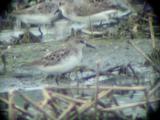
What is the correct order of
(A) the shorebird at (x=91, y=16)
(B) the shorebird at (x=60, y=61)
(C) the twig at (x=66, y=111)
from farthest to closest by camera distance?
1. (A) the shorebird at (x=91, y=16)
2. (B) the shorebird at (x=60, y=61)
3. (C) the twig at (x=66, y=111)

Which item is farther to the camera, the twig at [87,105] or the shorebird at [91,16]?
the shorebird at [91,16]

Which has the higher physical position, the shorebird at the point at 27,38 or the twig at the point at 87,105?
the shorebird at the point at 27,38

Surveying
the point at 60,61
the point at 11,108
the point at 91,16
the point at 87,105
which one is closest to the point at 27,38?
the point at 91,16

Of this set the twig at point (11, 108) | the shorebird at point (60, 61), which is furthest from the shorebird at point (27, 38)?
the twig at point (11, 108)

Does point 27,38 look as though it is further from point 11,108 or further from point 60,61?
point 11,108

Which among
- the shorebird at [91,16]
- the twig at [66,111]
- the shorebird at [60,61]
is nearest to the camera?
the twig at [66,111]

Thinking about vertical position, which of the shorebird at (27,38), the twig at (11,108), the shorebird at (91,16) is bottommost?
the twig at (11,108)

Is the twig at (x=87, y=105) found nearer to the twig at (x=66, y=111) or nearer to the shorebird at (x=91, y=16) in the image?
the twig at (x=66, y=111)

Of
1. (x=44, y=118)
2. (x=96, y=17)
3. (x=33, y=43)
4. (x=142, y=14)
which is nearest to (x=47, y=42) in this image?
(x=33, y=43)

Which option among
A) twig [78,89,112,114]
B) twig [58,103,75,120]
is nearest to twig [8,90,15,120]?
twig [58,103,75,120]

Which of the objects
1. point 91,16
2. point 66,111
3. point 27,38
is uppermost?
point 91,16

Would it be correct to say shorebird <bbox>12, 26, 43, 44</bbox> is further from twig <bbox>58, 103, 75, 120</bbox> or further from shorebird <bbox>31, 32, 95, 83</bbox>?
twig <bbox>58, 103, 75, 120</bbox>
